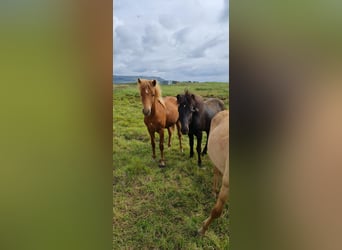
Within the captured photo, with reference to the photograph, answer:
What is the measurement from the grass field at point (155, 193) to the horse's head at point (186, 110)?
53 mm

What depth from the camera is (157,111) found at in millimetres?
1428

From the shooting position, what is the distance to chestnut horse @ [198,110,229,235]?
1.35 m

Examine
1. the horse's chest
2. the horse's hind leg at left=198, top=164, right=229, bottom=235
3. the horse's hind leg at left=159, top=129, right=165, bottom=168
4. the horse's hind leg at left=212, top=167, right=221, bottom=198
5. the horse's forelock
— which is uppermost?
the horse's forelock

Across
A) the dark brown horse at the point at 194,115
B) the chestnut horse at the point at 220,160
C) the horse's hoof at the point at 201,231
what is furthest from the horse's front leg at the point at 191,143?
the horse's hoof at the point at 201,231

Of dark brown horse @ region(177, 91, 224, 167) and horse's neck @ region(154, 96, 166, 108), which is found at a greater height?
horse's neck @ region(154, 96, 166, 108)

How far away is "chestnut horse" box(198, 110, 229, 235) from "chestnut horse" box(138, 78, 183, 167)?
0.63ft

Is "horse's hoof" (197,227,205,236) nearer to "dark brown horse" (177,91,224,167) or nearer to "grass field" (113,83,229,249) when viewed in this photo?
"grass field" (113,83,229,249)
